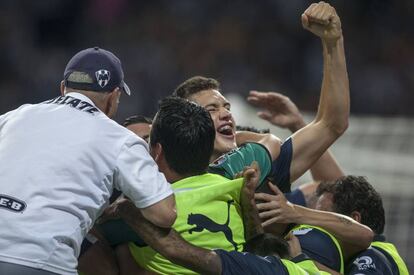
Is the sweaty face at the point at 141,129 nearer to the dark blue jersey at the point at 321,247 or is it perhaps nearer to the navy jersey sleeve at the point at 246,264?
the dark blue jersey at the point at 321,247

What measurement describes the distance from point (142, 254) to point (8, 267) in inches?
28.3

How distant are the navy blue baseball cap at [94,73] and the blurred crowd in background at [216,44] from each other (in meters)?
9.27

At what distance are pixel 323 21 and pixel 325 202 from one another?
3.39 ft

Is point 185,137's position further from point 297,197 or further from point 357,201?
point 297,197

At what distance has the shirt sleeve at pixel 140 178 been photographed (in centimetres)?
412

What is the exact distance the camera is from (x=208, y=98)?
5645mm

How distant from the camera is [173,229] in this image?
4355 millimetres

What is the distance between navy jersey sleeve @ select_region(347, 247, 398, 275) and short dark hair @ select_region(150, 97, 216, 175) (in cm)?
111

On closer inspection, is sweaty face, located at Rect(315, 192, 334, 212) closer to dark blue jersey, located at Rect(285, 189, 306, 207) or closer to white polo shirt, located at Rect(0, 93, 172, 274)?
dark blue jersey, located at Rect(285, 189, 306, 207)

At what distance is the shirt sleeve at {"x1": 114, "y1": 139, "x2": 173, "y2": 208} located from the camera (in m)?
4.12

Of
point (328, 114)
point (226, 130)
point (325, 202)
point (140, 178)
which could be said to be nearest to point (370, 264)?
point (325, 202)

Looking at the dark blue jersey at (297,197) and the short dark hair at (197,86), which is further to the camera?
the dark blue jersey at (297,197)

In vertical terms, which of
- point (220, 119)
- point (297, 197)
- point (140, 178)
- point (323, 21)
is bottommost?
point (297, 197)

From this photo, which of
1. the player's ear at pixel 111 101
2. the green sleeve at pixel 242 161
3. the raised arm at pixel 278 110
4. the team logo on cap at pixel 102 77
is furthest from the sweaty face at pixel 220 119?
the team logo on cap at pixel 102 77
